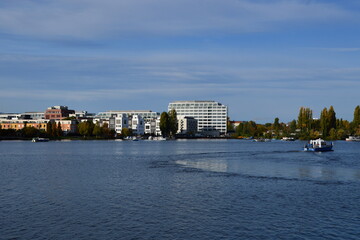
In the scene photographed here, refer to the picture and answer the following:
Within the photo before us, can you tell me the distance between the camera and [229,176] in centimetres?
5531

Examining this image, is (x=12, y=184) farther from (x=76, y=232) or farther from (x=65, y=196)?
(x=76, y=232)

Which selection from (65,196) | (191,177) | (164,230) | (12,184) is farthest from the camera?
(191,177)

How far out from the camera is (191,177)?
178 ft

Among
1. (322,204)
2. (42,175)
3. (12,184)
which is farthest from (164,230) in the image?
(42,175)

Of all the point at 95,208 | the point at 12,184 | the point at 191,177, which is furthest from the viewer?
the point at 191,177

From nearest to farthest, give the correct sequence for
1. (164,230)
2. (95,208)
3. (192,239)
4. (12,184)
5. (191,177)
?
(192,239) < (164,230) < (95,208) < (12,184) < (191,177)

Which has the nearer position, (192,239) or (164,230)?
(192,239)

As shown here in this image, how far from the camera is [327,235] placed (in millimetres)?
26656

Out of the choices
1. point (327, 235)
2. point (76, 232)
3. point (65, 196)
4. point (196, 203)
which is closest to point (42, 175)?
point (65, 196)

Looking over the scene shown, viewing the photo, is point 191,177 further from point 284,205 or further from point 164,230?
point 164,230

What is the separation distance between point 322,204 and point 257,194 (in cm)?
640

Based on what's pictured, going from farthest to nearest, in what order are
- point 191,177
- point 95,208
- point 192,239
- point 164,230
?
1. point 191,177
2. point 95,208
3. point 164,230
4. point 192,239

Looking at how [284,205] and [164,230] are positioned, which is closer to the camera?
[164,230]

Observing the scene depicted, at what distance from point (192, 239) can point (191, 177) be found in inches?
1109
